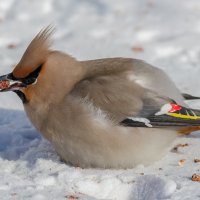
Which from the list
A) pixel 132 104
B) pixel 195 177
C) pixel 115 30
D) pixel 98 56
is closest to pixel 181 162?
pixel 195 177

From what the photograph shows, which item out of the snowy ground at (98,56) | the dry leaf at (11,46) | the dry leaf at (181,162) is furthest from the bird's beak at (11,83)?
the dry leaf at (11,46)

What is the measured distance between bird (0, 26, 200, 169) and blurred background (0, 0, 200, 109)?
1.29 m

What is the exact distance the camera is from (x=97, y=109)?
3957mm

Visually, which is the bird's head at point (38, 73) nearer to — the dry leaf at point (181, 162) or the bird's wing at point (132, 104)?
the bird's wing at point (132, 104)

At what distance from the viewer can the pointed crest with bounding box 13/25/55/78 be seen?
4031 millimetres

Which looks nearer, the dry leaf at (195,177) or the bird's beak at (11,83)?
the dry leaf at (195,177)

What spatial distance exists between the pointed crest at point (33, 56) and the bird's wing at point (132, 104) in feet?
0.86

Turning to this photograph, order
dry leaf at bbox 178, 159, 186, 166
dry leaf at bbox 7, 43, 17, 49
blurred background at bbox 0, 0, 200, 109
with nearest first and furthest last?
dry leaf at bbox 178, 159, 186, 166 < blurred background at bbox 0, 0, 200, 109 < dry leaf at bbox 7, 43, 17, 49

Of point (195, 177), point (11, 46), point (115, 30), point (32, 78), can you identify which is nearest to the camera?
point (195, 177)

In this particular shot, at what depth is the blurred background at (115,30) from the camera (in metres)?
5.82

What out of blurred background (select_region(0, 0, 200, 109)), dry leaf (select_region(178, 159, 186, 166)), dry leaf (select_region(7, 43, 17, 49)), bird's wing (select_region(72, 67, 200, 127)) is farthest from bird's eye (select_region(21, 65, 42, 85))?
dry leaf (select_region(7, 43, 17, 49))

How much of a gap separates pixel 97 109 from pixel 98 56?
195 centimetres

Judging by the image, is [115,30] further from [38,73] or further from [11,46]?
[38,73]

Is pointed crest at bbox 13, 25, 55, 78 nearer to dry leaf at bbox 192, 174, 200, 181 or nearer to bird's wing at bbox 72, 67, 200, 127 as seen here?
bird's wing at bbox 72, 67, 200, 127
